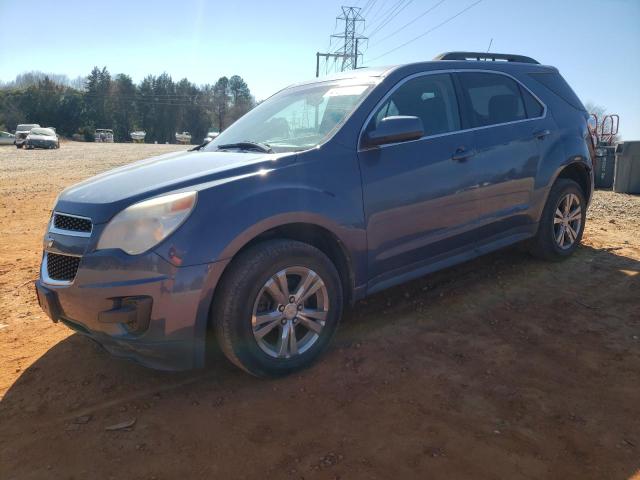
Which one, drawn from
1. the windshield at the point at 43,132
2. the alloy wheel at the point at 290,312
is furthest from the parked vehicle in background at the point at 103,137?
the alloy wheel at the point at 290,312

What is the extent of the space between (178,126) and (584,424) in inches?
3874

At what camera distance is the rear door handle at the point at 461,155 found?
3.74 meters

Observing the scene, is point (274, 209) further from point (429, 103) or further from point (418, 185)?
point (429, 103)

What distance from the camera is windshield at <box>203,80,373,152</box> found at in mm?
3420

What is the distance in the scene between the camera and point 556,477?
7.08ft

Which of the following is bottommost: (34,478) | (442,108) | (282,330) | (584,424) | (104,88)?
(34,478)

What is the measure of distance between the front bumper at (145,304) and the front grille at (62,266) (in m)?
0.06

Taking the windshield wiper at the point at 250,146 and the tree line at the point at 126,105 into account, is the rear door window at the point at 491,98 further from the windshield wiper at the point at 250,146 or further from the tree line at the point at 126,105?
the tree line at the point at 126,105

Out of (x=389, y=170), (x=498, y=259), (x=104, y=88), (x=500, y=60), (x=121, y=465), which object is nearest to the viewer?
(x=121, y=465)

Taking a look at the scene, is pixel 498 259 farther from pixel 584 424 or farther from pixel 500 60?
pixel 584 424

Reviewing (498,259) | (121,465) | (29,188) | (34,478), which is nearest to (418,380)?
(121,465)

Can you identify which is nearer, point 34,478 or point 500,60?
point 34,478

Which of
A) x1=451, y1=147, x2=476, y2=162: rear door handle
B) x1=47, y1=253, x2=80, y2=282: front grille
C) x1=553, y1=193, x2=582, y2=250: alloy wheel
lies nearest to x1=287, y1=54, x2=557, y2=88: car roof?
x1=451, y1=147, x2=476, y2=162: rear door handle

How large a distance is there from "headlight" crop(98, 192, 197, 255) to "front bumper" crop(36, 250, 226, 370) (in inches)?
2.5
